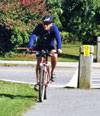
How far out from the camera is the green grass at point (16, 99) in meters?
7.42

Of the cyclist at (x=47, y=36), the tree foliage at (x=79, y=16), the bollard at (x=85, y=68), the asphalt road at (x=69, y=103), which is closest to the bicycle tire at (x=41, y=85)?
the asphalt road at (x=69, y=103)

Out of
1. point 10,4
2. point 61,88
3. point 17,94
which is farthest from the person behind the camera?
point 10,4

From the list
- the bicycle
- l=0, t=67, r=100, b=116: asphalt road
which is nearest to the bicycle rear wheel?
the bicycle

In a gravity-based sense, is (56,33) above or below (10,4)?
below

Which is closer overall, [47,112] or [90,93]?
[47,112]

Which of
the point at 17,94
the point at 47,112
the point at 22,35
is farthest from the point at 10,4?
the point at 47,112

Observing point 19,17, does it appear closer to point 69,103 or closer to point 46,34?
point 46,34

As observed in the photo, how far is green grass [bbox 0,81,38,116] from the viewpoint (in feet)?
24.3

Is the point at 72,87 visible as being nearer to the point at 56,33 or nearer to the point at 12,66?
the point at 56,33

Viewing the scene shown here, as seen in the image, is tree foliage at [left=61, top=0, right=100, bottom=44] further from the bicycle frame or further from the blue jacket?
the bicycle frame

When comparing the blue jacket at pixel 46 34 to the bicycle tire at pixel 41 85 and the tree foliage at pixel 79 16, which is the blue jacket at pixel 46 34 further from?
the tree foliage at pixel 79 16

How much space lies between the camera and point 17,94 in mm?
A: 9484

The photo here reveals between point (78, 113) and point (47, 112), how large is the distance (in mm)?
554

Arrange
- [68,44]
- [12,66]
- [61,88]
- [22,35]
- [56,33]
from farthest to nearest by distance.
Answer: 1. [68,44]
2. [22,35]
3. [12,66]
4. [61,88]
5. [56,33]
